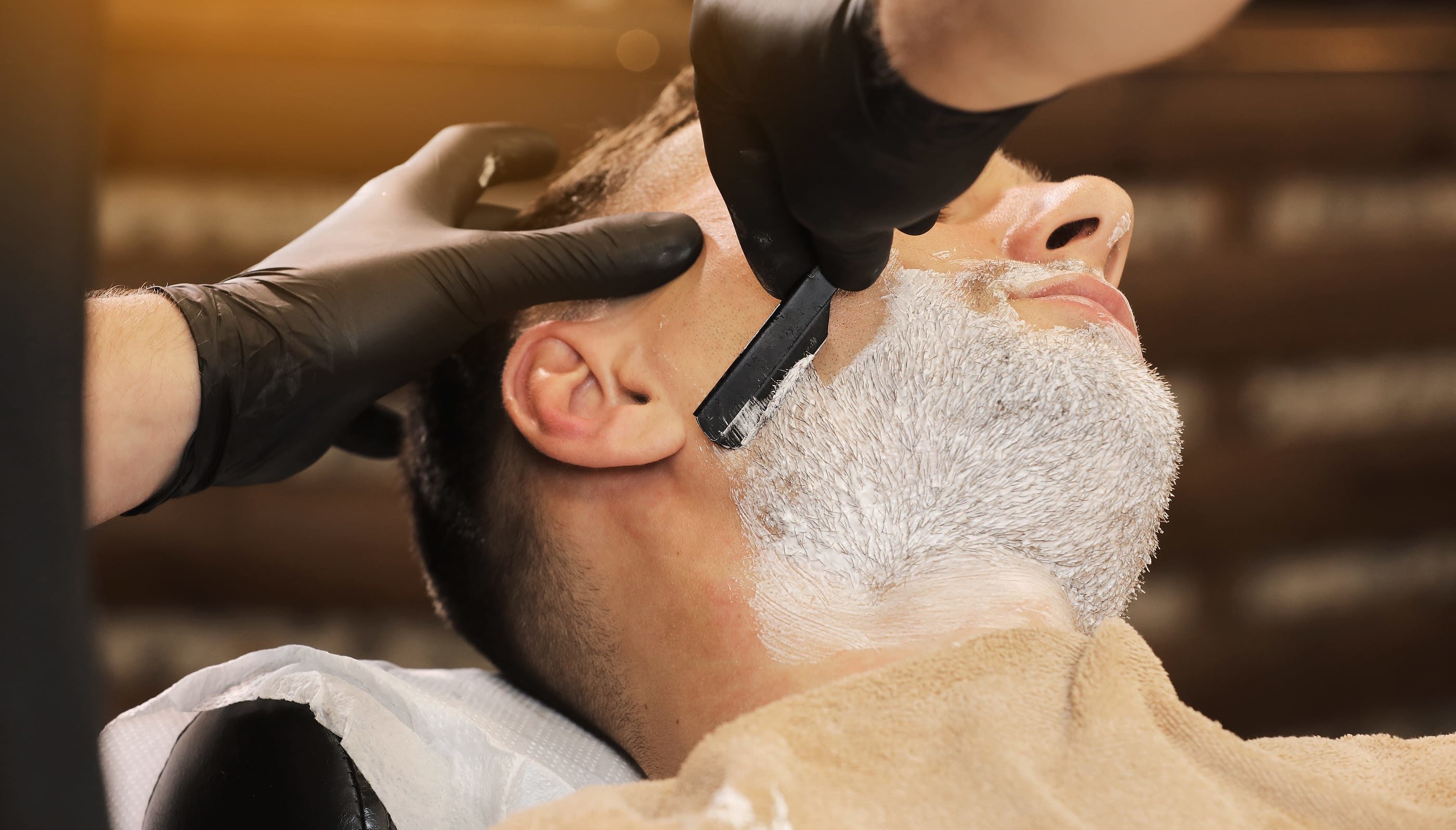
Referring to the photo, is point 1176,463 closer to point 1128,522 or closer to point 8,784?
point 1128,522

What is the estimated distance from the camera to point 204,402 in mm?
925

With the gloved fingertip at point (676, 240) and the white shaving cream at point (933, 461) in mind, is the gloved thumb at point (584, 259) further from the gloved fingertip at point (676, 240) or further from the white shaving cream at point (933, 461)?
the white shaving cream at point (933, 461)

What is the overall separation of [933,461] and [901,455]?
3cm

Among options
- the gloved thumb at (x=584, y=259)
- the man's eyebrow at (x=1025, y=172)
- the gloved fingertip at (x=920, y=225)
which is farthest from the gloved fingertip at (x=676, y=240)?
the man's eyebrow at (x=1025, y=172)

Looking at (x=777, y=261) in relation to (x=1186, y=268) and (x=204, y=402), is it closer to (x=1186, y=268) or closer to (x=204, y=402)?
(x=204, y=402)

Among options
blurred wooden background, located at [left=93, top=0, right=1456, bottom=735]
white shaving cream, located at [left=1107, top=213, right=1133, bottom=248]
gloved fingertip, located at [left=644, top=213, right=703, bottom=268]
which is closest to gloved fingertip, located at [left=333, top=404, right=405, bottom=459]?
Result: gloved fingertip, located at [left=644, top=213, right=703, bottom=268]

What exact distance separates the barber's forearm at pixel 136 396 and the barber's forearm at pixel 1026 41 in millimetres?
659

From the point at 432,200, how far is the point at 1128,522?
94 cm

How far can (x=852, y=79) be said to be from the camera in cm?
74

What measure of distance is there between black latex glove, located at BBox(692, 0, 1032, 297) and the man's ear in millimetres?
197

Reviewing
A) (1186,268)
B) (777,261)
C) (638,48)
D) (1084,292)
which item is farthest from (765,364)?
(1186,268)

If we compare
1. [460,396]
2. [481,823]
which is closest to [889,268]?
[460,396]

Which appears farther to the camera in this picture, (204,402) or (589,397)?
(589,397)

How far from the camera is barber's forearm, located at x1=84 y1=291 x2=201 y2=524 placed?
33.5 inches
